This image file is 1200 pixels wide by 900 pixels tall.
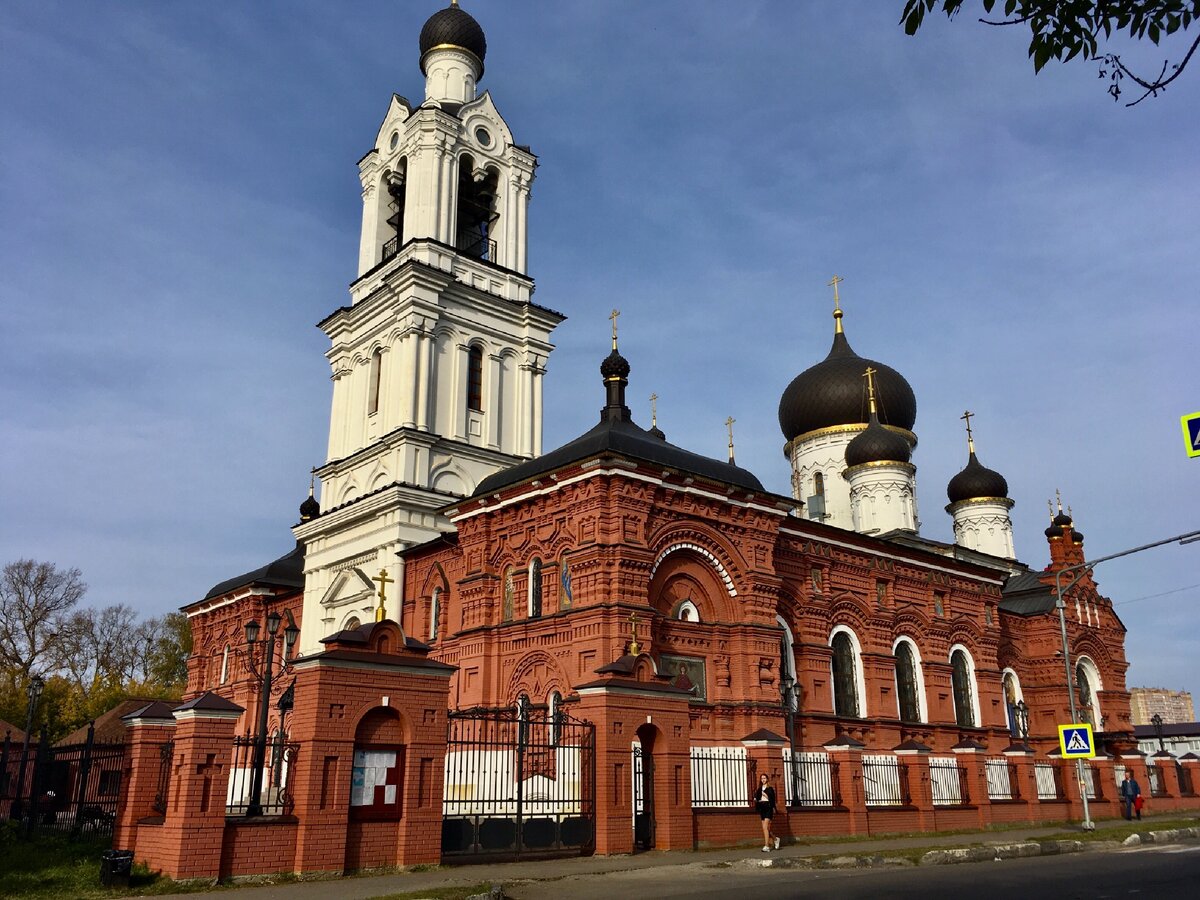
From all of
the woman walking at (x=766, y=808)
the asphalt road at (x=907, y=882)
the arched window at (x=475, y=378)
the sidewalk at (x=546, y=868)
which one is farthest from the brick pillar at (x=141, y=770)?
the arched window at (x=475, y=378)

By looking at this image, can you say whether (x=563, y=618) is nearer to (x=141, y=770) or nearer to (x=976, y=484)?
(x=141, y=770)

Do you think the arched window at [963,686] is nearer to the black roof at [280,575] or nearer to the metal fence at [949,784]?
the metal fence at [949,784]

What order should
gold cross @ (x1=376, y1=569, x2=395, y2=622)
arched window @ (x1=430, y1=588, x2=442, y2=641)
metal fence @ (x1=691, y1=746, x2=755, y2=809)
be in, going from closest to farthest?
gold cross @ (x1=376, y1=569, x2=395, y2=622)
metal fence @ (x1=691, y1=746, x2=755, y2=809)
arched window @ (x1=430, y1=588, x2=442, y2=641)

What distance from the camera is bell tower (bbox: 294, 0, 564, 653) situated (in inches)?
1174

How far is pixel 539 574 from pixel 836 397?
22394mm

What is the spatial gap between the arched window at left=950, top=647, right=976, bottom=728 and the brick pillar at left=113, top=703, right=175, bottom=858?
78.0 feet

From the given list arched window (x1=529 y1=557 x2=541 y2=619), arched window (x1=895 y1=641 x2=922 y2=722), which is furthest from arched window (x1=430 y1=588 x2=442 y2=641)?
arched window (x1=895 y1=641 x2=922 y2=722)

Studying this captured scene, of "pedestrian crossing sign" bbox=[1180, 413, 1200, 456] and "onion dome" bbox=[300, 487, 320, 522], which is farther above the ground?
"onion dome" bbox=[300, 487, 320, 522]

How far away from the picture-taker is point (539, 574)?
22.7 meters

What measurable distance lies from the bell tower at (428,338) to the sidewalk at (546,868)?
1429cm

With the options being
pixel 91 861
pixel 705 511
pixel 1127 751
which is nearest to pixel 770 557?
pixel 705 511

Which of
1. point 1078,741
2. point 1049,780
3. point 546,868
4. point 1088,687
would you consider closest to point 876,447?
point 1088,687

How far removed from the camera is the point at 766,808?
16.6 m

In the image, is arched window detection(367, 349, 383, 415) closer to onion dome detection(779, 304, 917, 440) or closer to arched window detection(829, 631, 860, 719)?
arched window detection(829, 631, 860, 719)
